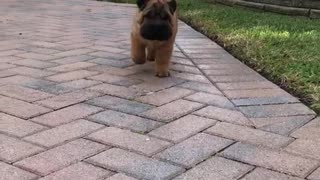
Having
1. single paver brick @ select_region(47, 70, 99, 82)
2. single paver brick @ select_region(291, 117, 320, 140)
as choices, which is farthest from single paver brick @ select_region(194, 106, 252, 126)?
single paver brick @ select_region(47, 70, 99, 82)

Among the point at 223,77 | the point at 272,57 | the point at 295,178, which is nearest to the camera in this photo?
the point at 295,178

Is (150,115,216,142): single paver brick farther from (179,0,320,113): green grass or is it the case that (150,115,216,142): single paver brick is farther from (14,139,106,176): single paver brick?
(179,0,320,113): green grass

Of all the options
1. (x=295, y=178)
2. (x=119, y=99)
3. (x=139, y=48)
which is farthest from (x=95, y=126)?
(x=139, y=48)

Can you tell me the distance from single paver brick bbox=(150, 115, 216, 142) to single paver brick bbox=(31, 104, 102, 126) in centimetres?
52

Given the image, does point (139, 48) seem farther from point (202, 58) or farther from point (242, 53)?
point (242, 53)

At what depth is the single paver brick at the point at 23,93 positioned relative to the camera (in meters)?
3.42

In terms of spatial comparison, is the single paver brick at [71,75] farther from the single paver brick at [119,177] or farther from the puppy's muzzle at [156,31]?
the single paver brick at [119,177]

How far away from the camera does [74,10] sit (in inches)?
357

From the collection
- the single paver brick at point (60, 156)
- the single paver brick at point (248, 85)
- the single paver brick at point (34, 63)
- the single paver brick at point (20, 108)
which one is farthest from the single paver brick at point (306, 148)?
the single paver brick at point (34, 63)

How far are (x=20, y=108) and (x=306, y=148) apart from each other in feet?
5.73

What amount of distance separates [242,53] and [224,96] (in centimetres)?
151

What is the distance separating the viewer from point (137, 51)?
14.0ft

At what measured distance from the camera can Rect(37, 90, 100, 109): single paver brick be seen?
3.27 meters

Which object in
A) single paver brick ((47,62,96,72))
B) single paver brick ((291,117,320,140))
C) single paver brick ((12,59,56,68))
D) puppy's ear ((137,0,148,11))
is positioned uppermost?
puppy's ear ((137,0,148,11))
